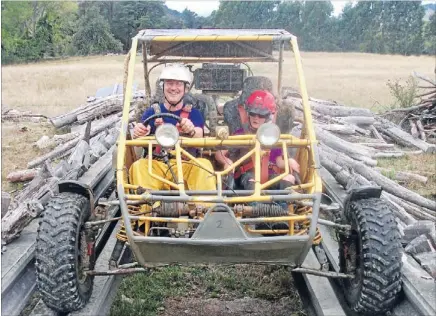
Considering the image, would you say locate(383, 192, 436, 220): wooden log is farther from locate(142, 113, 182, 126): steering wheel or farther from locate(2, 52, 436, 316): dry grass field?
locate(142, 113, 182, 126): steering wheel

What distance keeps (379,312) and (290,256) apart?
0.74 meters

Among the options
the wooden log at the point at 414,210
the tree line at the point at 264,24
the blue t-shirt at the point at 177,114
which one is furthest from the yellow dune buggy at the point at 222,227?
the tree line at the point at 264,24

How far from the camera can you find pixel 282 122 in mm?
6285

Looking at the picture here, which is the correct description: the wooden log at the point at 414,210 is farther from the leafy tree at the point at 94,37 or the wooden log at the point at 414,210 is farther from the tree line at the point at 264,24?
the tree line at the point at 264,24

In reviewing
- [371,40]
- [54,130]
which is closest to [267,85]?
[54,130]

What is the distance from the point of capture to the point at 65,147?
1050cm

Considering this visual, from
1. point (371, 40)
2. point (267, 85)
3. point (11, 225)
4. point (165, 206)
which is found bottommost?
point (371, 40)

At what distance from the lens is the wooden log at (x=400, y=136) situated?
11.6 meters

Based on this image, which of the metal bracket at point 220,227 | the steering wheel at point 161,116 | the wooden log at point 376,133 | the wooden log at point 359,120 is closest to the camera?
the metal bracket at point 220,227

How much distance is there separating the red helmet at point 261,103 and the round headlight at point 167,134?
968 millimetres

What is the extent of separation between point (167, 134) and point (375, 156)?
6.96m

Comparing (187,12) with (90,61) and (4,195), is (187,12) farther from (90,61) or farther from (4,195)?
(4,195)

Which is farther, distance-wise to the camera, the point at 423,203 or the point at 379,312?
the point at 423,203

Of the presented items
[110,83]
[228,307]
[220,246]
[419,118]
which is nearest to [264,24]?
[110,83]
